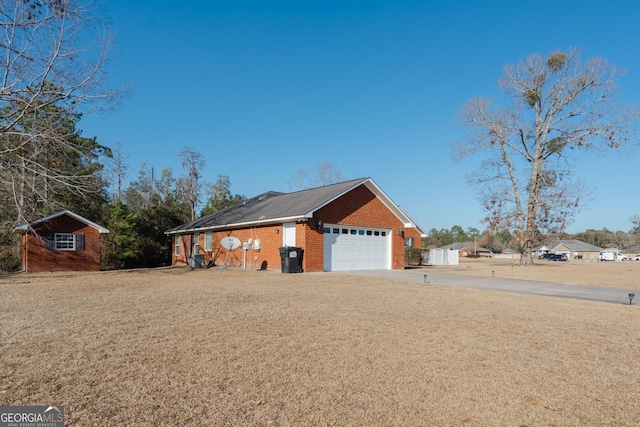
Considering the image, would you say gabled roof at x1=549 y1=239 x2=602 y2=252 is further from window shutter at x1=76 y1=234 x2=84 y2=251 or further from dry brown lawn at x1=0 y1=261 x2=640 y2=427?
dry brown lawn at x1=0 y1=261 x2=640 y2=427

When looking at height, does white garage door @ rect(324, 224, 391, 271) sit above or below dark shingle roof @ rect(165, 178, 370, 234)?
below

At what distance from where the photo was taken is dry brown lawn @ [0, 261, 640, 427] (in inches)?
134

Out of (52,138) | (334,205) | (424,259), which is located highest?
(52,138)

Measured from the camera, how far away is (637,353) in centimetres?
538

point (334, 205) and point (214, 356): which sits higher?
point (334, 205)

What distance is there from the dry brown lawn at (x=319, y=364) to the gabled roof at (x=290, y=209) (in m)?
10.3

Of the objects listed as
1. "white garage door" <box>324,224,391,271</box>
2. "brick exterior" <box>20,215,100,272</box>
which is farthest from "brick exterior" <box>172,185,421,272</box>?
"brick exterior" <box>20,215,100,272</box>

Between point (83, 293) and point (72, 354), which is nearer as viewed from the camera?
point (72, 354)

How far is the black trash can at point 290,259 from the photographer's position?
1739 cm

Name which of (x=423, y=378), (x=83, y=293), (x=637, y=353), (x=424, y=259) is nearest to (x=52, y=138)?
(x=83, y=293)

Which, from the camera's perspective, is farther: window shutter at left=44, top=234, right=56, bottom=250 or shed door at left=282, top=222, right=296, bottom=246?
window shutter at left=44, top=234, right=56, bottom=250

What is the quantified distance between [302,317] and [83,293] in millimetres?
6834

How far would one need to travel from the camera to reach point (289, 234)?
1897 cm

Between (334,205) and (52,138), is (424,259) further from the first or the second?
(52,138)
